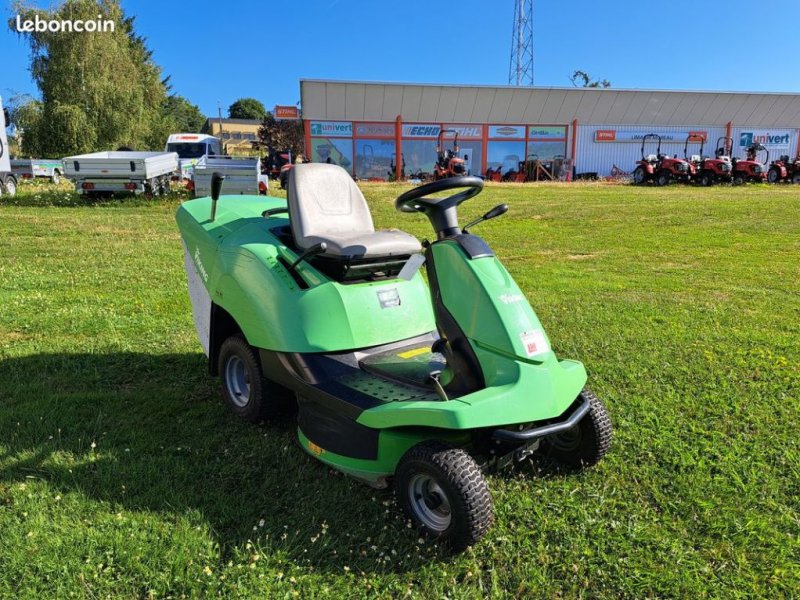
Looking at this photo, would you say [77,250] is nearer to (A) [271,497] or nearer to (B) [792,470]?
(A) [271,497]

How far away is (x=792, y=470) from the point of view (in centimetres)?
294

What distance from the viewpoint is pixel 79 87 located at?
29.3 meters

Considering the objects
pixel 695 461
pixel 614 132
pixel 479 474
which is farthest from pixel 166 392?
pixel 614 132

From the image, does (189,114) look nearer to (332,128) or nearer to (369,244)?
(332,128)

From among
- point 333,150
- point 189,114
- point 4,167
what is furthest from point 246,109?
point 4,167

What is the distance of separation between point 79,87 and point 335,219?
31568mm

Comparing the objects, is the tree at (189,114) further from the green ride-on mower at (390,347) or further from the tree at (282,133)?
the green ride-on mower at (390,347)

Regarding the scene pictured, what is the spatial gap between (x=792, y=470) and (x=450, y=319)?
1.90 metres

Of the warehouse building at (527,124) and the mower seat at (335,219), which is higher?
the warehouse building at (527,124)

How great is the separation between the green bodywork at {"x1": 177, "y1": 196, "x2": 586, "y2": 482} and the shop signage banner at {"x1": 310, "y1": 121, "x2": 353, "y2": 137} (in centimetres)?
2499

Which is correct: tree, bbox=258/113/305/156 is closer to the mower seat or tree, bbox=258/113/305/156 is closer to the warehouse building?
the warehouse building

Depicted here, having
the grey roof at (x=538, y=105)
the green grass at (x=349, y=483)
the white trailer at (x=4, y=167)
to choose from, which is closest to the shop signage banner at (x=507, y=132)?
the grey roof at (x=538, y=105)

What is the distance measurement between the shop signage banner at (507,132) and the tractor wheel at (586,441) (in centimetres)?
2849

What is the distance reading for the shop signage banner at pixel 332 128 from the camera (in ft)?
92.1
